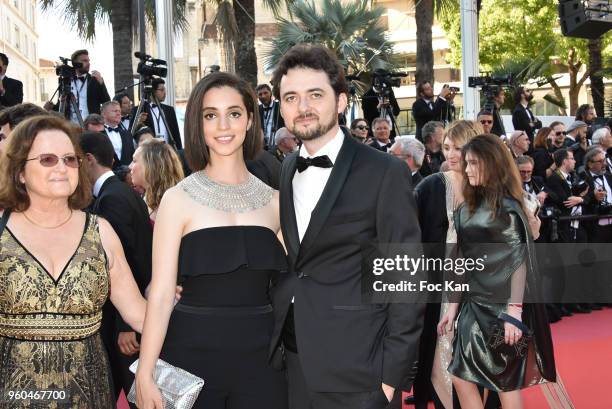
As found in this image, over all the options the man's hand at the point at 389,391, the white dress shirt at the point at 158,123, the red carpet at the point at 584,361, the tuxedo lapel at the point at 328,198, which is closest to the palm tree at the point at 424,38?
the white dress shirt at the point at 158,123

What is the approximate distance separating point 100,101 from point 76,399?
8.70 m

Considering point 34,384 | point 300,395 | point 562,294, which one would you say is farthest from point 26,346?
point 562,294

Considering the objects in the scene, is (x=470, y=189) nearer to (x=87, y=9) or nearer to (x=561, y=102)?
(x=87, y=9)

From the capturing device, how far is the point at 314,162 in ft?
9.50

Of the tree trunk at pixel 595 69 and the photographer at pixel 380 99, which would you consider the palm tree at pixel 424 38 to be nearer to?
the tree trunk at pixel 595 69

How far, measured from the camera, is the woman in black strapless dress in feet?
9.69

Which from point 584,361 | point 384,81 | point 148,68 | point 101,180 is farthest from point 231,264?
point 384,81

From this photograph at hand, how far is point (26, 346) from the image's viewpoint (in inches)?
113

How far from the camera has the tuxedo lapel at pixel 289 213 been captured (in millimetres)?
2873

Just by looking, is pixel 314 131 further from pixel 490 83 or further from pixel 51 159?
pixel 490 83

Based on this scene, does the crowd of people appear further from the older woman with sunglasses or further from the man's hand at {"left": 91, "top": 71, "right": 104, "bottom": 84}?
the man's hand at {"left": 91, "top": 71, "right": 104, "bottom": 84}

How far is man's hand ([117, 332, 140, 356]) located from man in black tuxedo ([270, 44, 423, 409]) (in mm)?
1366

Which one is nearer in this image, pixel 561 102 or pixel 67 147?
pixel 67 147

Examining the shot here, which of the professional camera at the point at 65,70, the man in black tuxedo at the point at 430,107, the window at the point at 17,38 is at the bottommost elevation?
the man in black tuxedo at the point at 430,107
